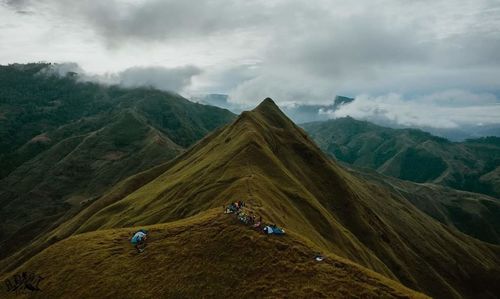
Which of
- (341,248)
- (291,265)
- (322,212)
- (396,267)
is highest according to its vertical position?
(291,265)

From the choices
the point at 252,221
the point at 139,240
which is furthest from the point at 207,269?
the point at 139,240

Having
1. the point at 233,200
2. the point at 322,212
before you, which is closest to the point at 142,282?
the point at 233,200

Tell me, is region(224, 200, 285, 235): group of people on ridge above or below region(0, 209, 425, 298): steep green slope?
above

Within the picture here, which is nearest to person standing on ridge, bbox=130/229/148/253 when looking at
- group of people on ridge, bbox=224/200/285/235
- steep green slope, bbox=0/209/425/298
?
steep green slope, bbox=0/209/425/298

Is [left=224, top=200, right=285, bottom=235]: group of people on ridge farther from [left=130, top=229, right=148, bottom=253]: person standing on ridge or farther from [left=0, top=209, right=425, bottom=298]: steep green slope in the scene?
[left=130, top=229, right=148, bottom=253]: person standing on ridge

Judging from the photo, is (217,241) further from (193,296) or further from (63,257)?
(63,257)

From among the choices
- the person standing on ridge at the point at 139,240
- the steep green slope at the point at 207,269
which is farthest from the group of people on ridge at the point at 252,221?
the person standing on ridge at the point at 139,240

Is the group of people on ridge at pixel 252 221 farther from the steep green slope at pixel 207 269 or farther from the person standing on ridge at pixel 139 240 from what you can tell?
the person standing on ridge at pixel 139 240

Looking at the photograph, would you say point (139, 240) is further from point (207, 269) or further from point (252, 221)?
point (252, 221)
